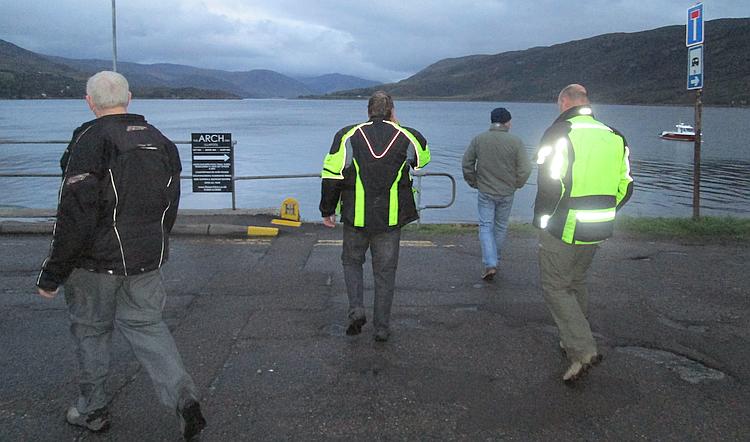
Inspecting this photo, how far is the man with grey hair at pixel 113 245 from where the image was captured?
3232mm

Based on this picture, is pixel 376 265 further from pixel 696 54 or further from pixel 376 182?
pixel 696 54

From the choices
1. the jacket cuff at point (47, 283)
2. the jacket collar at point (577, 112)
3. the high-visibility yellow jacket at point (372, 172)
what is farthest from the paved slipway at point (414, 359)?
the jacket collar at point (577, 112)

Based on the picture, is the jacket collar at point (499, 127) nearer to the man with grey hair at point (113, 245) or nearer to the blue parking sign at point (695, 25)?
the man with grey hair at point (113, 245)

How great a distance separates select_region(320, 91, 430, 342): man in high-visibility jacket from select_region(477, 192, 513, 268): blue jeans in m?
2.29

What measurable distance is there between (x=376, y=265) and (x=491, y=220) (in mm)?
2498

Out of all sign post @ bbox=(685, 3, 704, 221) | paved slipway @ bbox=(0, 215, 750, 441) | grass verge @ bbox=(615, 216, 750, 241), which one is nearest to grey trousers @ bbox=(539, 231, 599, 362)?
paved slipway @ bbox=(0, 215, 750, 441)

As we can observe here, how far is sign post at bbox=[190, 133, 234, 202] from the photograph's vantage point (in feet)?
35.7

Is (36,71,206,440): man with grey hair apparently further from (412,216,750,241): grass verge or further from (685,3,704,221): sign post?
(685,3,704,221): sign post

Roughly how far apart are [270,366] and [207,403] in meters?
0.66

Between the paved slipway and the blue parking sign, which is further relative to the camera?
the blue parking sign

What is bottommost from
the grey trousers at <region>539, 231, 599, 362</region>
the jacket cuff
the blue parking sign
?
the grey trousers at <region>539, 231, 599, 362</region>

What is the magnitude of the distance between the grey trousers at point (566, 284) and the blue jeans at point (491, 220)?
2.44 m

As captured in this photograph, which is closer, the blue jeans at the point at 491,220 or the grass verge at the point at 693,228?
the blue jeans at the point at 491,220

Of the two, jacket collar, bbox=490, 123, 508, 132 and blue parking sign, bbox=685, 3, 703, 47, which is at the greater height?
blue parking sign, bbox=685, 3, 703, 47
